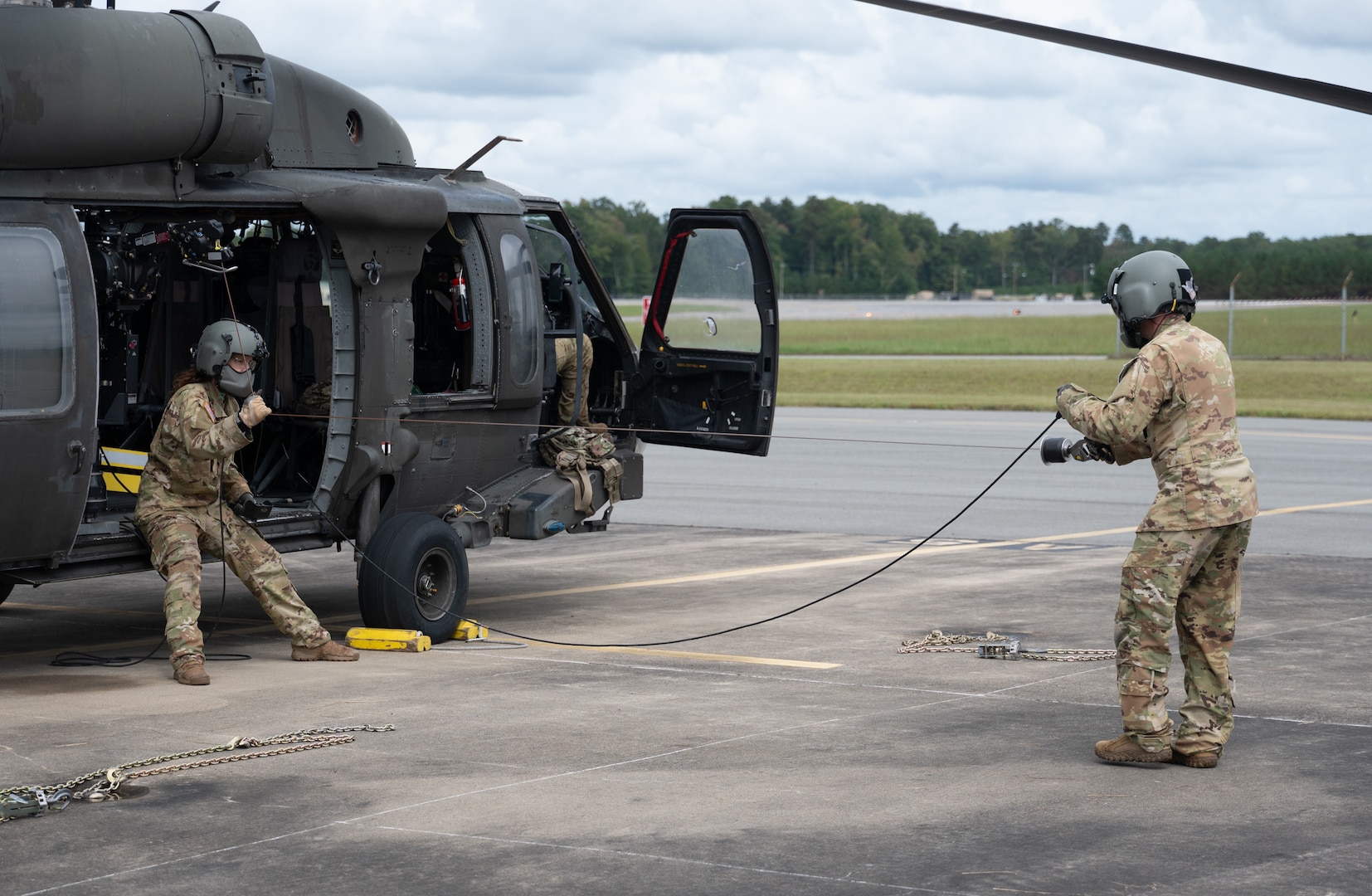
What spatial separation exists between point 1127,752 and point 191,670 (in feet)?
15.0

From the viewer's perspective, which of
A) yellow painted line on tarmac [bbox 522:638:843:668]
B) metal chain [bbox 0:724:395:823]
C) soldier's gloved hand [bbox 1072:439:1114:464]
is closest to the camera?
metal chain [bbox 0:724:395:823]

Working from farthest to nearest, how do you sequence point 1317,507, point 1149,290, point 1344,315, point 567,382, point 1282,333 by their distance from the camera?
point 1282,333
point 1344,315
point 1317,507
point 567,382
point 1149,290

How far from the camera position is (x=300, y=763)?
277 inches

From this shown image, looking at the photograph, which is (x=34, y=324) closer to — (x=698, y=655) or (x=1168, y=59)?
(x=698, y=655)

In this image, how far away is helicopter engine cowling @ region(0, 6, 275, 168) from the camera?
320 inches

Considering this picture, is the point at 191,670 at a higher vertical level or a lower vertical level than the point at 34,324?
lower

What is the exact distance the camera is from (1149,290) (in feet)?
24.0

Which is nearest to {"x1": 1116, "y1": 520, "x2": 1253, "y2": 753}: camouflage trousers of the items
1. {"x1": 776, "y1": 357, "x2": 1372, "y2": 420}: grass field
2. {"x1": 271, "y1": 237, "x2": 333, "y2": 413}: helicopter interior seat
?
{"x1": 271, "y1": 237, "x2": 333, "y2": 413}: helicopter interior seat

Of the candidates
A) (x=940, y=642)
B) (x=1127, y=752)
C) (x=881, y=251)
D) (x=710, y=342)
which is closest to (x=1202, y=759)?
(x=1127, y=752)

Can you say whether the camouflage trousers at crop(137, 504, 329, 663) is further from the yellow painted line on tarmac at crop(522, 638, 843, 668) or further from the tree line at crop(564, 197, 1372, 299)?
the tree line at crop(564, 197, 1372, 299)

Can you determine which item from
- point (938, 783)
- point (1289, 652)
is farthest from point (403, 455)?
point (1289, 652)

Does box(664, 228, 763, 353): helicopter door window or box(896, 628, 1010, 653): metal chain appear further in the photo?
box(664, 228, 763, 353): helicopter door window

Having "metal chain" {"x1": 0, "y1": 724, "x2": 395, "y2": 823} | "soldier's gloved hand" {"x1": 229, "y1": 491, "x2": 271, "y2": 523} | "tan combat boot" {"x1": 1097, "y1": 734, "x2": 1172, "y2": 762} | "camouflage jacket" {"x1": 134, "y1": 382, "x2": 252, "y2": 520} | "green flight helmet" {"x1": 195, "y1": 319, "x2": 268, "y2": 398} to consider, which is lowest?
"metal chain" {"x1": 0, "y1": 724, "x2": 395, "y2": 823}

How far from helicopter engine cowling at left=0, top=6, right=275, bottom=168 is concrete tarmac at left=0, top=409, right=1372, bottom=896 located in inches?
107
